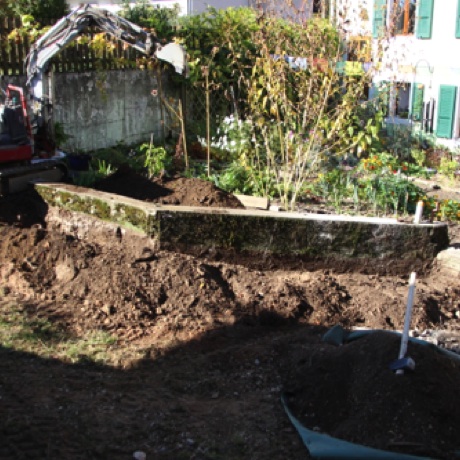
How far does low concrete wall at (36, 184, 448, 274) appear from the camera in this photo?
7.15 m

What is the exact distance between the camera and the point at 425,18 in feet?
48.9

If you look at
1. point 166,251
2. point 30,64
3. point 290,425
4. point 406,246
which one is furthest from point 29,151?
point 290,425

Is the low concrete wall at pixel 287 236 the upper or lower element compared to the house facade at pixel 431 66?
lower

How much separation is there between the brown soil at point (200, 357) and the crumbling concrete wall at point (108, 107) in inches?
140

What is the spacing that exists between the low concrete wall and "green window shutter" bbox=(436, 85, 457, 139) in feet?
25.7

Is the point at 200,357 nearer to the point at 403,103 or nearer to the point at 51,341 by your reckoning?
the point at 51,341

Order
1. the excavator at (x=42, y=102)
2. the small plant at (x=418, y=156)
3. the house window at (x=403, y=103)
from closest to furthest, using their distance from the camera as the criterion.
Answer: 1. the excavator at (x=42, y=102)
2. the small plant at (x=418, y=156)
3. the house window at (x=403, y=103)

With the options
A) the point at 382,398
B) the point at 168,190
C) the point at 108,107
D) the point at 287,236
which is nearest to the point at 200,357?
the point at 382,398

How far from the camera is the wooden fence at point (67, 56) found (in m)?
10.2

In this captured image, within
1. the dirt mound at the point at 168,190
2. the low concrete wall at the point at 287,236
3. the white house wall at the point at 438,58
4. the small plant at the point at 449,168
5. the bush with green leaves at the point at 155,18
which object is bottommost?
the small plant at the point at 449,168

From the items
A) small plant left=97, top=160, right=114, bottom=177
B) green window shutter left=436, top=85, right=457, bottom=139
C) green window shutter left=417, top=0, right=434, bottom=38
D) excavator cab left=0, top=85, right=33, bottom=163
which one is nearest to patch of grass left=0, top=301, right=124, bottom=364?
excavator cab left=0, top=85, right=33, bottom=163

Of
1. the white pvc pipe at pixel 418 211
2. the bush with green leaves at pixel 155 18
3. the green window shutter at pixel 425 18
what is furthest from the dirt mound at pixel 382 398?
the green window shutter at pixel 425 18

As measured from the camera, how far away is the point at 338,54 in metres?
8.65

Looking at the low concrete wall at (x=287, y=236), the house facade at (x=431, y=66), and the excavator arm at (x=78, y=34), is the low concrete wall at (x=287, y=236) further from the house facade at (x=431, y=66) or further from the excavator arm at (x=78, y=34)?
the house facade at (x=431, y=66)
